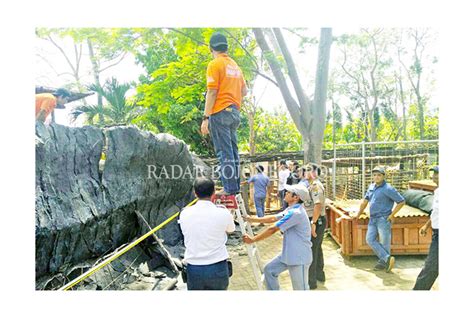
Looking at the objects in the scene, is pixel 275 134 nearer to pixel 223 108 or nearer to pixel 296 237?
pixel 223 108

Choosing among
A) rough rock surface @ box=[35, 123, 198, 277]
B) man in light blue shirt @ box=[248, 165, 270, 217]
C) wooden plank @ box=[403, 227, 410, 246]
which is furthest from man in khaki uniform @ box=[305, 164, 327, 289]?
man in light blue shirt @ box=[248, 165, 270, 217]

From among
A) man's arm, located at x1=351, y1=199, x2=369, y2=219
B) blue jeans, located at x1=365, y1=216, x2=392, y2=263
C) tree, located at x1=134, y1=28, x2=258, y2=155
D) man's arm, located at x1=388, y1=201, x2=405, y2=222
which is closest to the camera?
man's arm, located at x1=388, y1=201, x2=405, y2=222

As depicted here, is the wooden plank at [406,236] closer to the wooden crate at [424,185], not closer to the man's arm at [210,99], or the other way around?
the wooden crate at [424,185]

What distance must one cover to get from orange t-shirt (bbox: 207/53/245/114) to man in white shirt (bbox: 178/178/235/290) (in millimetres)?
859

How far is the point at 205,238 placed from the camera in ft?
8.27

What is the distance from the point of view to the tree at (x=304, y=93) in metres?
5.41

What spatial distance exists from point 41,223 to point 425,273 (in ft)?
11.7

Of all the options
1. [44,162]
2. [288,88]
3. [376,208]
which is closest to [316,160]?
[288,88]

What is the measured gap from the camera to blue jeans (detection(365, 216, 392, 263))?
443 cm

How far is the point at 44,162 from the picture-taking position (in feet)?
11.7

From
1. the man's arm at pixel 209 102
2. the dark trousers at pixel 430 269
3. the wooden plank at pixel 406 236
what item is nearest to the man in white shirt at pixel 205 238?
the man's arm at pixel 209 102

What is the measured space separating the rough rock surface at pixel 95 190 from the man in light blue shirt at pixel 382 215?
2897mm

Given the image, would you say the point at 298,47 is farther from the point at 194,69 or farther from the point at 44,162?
the point at 44,162

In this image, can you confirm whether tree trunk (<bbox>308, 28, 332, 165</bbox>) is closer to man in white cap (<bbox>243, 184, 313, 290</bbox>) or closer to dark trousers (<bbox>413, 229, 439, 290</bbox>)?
dark trousers (<bbox>413, 229, 439, 290</bbox>)
